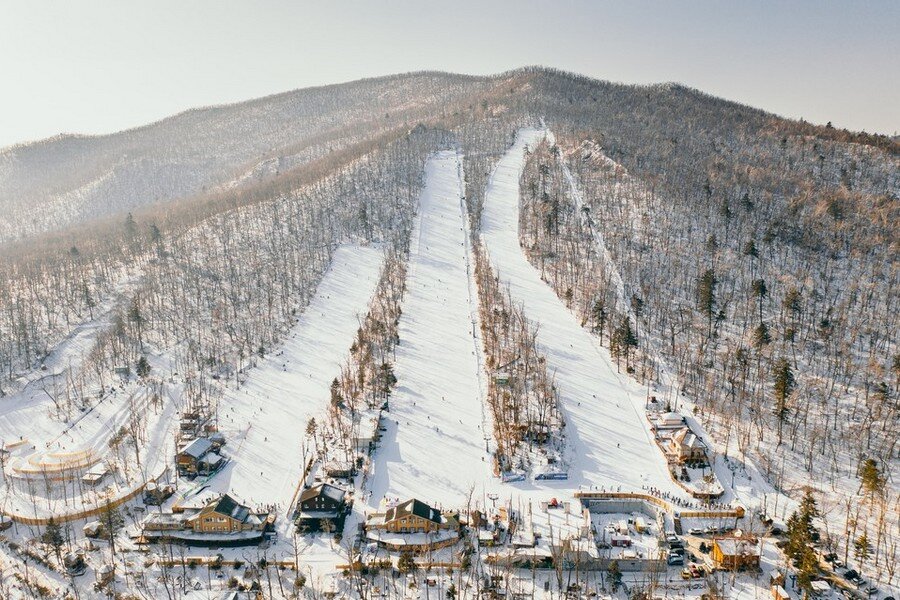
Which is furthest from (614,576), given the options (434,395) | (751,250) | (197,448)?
(751,250)

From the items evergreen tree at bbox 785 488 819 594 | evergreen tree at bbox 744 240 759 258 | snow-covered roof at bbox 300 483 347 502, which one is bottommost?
snow-covered roof at bbox 300 483 347 502

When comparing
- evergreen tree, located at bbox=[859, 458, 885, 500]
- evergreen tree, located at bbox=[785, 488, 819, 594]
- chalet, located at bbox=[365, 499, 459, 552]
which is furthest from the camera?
evergreen tree, located at bbox=[859, 458, 885, 500]

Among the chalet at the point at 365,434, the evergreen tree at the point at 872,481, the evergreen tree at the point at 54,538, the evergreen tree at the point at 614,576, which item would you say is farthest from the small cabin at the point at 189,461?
the evergreen tree at the point at 872,481

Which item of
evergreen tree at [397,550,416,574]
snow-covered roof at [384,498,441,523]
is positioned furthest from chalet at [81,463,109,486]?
evergreen tree at [397,550,416,574]

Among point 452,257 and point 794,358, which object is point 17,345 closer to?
point 452,257

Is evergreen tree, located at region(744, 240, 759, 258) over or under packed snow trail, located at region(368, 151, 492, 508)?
over

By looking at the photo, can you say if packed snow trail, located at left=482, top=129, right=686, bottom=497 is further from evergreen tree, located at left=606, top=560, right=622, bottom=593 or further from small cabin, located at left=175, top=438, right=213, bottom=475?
small cabin, located at left=175, top=438, right=213, bottom=475

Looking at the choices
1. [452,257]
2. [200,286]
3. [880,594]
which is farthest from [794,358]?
[200,286]

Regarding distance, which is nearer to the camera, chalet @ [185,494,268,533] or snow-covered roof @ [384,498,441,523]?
snow-covered roof @ [384,498,441,523]
